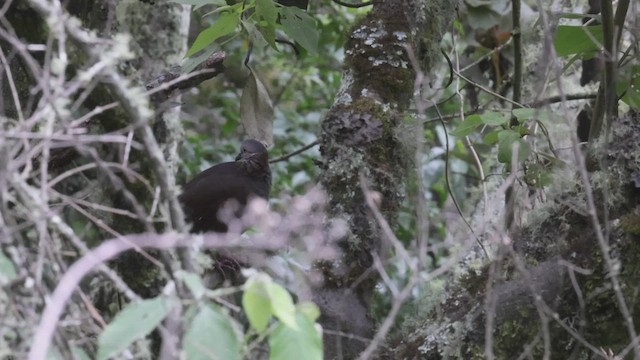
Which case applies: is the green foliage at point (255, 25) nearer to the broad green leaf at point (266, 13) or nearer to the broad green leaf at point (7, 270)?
the broad green leaf at point (266, 13)

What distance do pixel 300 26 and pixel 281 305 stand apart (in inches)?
→ 55.6

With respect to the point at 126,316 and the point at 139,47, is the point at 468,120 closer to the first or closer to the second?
the point at 126,316

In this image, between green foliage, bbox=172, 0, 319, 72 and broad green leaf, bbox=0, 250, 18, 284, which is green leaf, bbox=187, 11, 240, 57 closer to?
green foliage, bbox=172, 0, 319, 72

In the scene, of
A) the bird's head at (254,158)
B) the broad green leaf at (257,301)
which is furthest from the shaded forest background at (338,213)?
the bird's head at (254,158)

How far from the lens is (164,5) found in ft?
12.6

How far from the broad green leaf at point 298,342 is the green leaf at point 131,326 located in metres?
0.14

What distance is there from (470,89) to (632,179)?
1.73 meters

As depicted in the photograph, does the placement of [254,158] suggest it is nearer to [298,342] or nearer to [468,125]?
[468,125]

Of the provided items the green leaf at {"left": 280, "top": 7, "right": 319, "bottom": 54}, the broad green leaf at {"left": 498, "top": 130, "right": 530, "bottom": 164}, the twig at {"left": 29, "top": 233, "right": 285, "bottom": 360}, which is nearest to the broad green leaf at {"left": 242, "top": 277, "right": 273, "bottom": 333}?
the twig at {"left": 29, "top": 233, "right": 285, "bottom": 360}

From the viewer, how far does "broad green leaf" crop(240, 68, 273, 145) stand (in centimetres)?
251

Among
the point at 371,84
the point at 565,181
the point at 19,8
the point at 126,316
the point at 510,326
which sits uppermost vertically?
the point at 19,8

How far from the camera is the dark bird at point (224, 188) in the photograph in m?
2.75

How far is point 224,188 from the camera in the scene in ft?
9.28

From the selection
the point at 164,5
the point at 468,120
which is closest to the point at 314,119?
the point at 164,5
